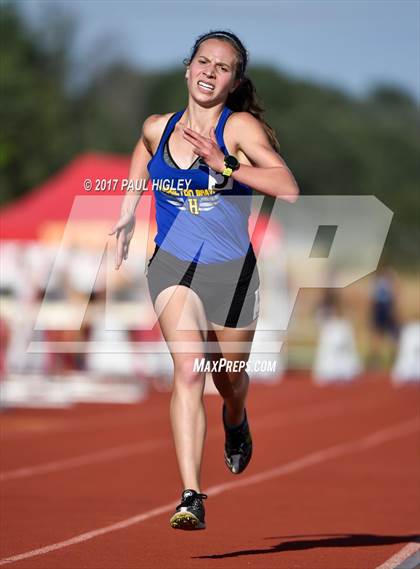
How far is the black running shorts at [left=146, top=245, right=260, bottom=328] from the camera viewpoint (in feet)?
22.2

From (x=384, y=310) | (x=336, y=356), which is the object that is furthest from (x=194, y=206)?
(x=384, y=310)

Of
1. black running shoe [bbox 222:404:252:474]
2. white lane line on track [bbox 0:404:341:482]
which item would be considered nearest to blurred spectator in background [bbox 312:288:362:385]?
white lane line on track [bbox 0:404:341:482]

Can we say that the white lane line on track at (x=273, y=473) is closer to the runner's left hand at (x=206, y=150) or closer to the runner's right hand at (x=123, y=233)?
the runner's right hand at (x=123, y=233)

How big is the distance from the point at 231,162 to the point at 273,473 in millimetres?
5971

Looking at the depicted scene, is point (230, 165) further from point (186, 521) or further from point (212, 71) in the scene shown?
point (186, 521)

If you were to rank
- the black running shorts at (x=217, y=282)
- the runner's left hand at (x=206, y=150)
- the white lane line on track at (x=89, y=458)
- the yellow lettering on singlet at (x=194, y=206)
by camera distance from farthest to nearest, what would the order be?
the white lane line on track at (x=89, y=458), the black running shorts at (x=217, y=282), the yellow lettering on singlet at (x=194, y=206), the runner's left hand at (x=206, y=150)

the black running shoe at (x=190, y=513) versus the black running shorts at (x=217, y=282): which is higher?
the black running shorts at (x=217, y=282)

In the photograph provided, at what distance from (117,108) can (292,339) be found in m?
55.2

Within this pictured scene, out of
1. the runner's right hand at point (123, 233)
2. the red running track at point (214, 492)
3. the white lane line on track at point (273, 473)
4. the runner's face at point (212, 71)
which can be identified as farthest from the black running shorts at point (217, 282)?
the white lane line on track at point (273, 473)

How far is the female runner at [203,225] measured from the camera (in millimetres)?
6539

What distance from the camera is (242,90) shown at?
6855 mm

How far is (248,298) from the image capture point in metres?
6.93

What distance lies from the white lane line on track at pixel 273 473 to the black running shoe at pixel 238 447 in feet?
2.85

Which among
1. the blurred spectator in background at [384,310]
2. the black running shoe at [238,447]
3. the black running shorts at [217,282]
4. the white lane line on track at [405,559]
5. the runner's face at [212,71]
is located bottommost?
the white lane line on track at [405,559]
